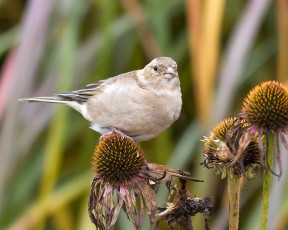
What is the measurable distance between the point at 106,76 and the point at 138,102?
1.57 metres

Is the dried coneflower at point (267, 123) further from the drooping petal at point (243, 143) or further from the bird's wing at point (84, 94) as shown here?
the bird's wing at point (84, 94)

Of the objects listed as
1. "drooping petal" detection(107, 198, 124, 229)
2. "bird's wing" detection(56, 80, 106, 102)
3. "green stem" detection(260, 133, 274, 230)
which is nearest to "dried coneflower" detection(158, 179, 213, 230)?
"drooping petal" detection(107, 198, 124, 229)

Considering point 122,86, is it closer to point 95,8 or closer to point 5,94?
point 5,94

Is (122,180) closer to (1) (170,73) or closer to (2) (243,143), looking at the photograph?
(2) (243,143)

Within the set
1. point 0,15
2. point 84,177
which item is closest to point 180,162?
point 84,177

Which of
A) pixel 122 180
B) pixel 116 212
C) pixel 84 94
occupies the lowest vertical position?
pixel 116 212

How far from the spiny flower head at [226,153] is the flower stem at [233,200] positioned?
3 centimetres

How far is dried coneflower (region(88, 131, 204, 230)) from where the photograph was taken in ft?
6.73

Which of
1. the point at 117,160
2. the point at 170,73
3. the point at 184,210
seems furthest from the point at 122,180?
the point at 170,73

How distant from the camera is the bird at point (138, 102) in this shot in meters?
2.48

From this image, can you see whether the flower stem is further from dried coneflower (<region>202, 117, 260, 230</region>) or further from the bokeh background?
the bokeh background

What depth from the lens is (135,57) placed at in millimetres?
4629

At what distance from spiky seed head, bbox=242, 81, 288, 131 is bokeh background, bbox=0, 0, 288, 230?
1.23 meters

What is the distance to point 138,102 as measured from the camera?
8.33 feet
